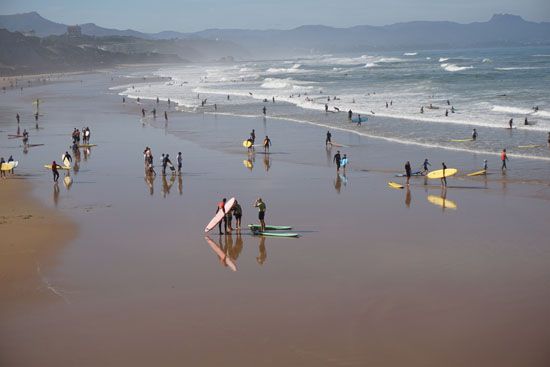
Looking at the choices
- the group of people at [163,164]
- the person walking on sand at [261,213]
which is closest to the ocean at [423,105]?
the group of people at [163,164]

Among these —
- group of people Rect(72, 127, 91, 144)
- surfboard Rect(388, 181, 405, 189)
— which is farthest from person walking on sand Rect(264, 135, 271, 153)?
group of people Rect(72, 127, 91, 144)

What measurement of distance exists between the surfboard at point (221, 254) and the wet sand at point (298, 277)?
0.13 meters

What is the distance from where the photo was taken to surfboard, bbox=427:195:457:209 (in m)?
19.9

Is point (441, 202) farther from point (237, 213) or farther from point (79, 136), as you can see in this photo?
point (79, 136)

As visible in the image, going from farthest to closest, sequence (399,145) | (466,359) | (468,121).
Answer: (468,121) < (399,145) < (466,359)

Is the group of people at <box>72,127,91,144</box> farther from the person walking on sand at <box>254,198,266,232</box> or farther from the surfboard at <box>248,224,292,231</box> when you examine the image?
the person walking on sand at <box>254,198,266,232</box>

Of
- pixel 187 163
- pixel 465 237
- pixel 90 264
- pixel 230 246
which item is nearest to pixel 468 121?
pixel 187 163

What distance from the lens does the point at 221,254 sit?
15.3 m

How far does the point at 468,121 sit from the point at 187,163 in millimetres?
18946

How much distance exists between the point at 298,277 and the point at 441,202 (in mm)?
8257

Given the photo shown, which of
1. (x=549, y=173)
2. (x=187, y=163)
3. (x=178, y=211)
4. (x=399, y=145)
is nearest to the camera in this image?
(x=178, y=211)

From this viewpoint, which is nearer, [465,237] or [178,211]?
[465,237]

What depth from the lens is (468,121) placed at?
3962 centimetres

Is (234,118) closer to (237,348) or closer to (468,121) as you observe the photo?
(468,121)
